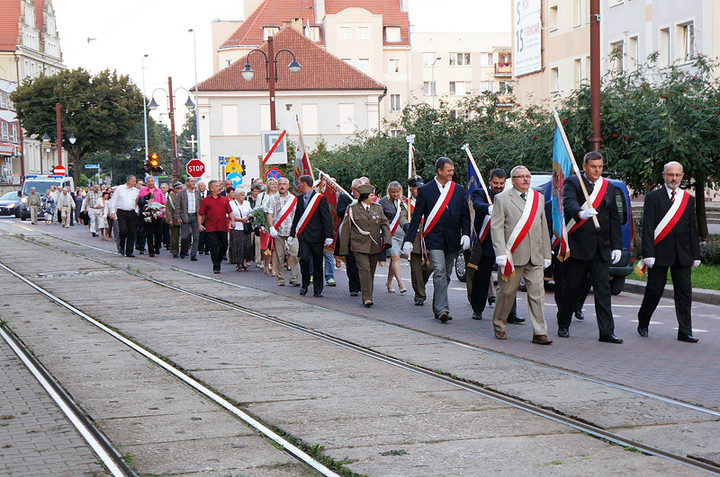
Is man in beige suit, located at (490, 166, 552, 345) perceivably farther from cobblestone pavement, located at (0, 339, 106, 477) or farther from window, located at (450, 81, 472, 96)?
window, located at (450, 81, 472, 96)

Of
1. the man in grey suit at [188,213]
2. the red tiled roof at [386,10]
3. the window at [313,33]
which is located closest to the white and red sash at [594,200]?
the man in grey suit at [188,213]

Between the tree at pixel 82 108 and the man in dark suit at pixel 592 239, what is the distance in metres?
71.5

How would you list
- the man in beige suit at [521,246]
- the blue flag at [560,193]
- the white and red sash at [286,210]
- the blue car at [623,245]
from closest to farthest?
the man in beige suit at [521,246], the blue flag at [560,193], the blue car at [623,245], the white and red sash at [286,210]

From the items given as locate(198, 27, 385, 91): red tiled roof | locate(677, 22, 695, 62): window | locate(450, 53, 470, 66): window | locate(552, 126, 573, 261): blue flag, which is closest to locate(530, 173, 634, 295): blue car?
locate(552, 126, 573, 261): blue flag

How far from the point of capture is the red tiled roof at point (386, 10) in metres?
93.9

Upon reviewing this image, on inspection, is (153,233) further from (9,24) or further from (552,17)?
(9,24)

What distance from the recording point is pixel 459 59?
4053 inches

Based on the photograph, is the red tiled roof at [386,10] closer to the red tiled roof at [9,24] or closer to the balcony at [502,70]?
the balcony at [502,70]

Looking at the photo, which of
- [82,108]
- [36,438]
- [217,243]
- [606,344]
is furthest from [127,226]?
[82,108]

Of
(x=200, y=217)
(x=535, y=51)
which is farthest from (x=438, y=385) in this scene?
(x=535, y=51)

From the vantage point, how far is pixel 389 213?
A: 55.3 feet

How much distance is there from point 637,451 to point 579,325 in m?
6.28

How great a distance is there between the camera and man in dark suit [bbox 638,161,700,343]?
10906mm

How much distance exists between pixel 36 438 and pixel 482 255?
6.88 meters
